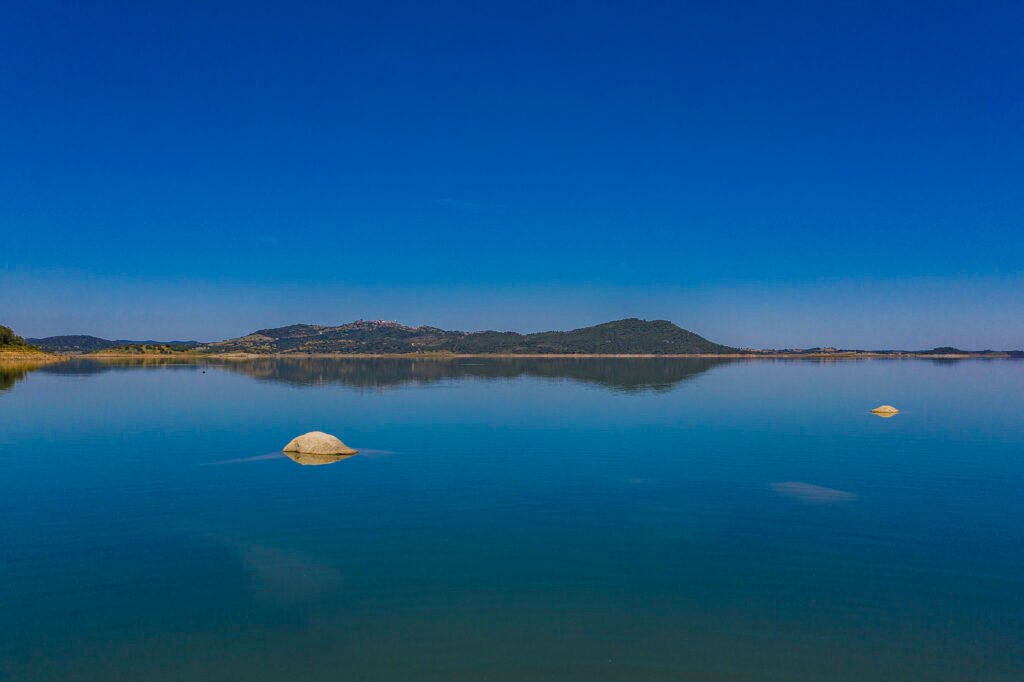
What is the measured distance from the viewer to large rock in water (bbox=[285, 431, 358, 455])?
3142cm

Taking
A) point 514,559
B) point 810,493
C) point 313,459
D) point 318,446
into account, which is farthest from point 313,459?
point 810,493

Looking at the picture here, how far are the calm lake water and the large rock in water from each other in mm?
1566

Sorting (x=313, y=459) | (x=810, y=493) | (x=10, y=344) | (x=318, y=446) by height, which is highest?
(x=10, y=344)

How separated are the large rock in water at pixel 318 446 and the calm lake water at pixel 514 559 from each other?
1.57 metres

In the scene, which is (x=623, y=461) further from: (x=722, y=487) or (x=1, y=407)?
(x=1, y=407)

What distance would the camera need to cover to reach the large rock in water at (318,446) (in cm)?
3142

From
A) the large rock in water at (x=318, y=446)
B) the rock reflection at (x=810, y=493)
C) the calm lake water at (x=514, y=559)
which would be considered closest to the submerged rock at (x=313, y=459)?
the large rock in water at (x=318, y=446)

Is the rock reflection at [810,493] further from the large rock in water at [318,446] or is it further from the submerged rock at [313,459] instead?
the large rock in water at [318,446]

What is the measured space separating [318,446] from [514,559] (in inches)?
723

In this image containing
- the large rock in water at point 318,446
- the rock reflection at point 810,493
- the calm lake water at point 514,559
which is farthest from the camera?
the large rock in water at point 318,446

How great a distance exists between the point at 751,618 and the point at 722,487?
12.6 metres

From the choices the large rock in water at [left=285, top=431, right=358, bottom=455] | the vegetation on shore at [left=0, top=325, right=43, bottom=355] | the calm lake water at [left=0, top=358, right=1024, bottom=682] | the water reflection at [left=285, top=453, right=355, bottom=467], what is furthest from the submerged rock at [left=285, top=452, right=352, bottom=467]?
A: the vegetation on shore at [left=0, top=325, right=43, bottom=355]

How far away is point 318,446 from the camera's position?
31469mm

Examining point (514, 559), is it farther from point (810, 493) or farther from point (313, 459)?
point (313, 459)
